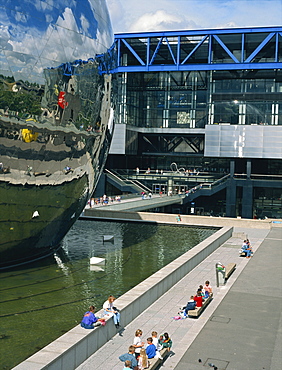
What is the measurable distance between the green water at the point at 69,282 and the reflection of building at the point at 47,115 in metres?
1.15

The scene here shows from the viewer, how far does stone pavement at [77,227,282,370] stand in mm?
11336

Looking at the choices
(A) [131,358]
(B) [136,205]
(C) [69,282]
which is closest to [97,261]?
(C) [69,282]

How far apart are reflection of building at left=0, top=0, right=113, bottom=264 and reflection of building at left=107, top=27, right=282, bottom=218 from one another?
36117 mm

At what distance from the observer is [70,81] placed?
50.6 feet

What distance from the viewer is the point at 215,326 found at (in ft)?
44.8

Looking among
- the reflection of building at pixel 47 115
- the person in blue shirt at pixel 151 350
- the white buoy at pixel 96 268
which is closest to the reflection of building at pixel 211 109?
the white buoy at pixel 96 268

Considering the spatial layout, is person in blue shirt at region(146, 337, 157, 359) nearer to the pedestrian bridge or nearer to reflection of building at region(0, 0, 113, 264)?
reflection of building at region(0, 0, 113, 264)

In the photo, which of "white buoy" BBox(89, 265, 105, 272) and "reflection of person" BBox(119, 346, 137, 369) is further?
"white buoy" BBox(89, 265, 105, 272)

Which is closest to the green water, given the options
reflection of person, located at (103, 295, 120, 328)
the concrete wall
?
the concrete wall

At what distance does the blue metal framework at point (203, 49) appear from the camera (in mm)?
58438

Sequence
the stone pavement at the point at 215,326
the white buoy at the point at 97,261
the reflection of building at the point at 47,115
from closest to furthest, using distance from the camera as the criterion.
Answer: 1. the stone pavement at the point at 215,326
2. the reflection of building at the point at 47,115
3. the white buoy at the point at 97,261

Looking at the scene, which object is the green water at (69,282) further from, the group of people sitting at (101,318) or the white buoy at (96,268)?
the group of people sitting at (101,318)

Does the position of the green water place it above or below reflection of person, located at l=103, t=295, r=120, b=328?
below

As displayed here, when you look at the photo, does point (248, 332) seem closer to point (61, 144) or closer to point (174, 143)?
point (61, 144)
